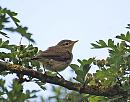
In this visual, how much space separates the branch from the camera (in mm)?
4625

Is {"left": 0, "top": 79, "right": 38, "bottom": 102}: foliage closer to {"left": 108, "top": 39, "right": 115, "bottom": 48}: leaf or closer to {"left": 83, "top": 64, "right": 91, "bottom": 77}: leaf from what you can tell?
{"left": 83, "top": 64, "right": 91, "bottom": 77}: leaf

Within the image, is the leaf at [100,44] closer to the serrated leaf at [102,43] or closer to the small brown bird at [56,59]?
the serrated leaf at [102,43]

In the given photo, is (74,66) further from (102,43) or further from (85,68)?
(102,43)

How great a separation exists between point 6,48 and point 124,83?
1.57 meters

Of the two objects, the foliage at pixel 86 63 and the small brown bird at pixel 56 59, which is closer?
the foliage at pixel 86 63

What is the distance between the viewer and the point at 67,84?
463 centimetres

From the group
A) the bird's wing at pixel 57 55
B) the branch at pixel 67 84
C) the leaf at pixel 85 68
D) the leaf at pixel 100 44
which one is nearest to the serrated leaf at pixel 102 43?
the leaf at pixel 100 44

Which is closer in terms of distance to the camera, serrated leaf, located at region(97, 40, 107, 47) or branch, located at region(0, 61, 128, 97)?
branch, located at region(0, 61, 128, 97)

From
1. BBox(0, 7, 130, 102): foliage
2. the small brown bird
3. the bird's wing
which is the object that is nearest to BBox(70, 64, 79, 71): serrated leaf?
BBox(0, 7, 130, 102): foliage

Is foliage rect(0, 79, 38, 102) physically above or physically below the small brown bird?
below

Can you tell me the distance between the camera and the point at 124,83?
15.8ft

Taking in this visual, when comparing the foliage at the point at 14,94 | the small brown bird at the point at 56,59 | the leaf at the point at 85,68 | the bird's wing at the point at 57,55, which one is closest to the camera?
the foliage at the point at 14,94

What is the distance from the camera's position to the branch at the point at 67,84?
4.62 metres

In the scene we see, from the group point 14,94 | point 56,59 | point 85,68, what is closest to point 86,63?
point 85,68
